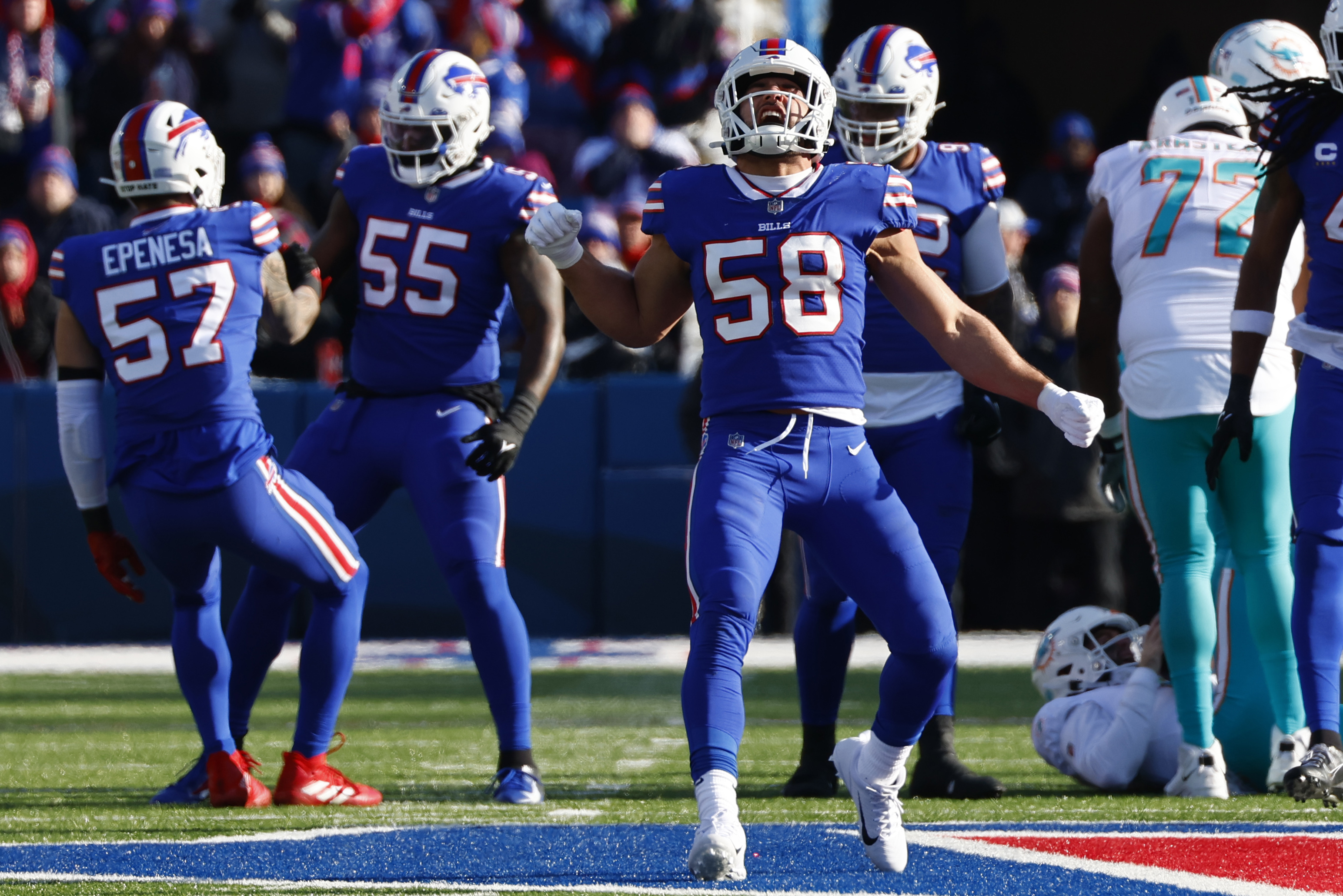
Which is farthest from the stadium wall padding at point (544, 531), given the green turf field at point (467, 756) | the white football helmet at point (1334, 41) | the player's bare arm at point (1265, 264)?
A: the white football helmet at point (1334, 41)

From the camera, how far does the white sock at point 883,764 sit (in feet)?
11.8

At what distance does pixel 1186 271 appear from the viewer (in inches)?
187

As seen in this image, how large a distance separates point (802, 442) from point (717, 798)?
732 millimetres

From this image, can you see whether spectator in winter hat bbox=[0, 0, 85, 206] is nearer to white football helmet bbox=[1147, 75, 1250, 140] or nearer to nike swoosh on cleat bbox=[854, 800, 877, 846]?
white football helmet bbox=[1147, 75, 1250, 140]

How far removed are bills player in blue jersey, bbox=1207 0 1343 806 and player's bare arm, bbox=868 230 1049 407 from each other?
2.72ft

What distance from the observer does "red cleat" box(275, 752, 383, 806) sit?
4598mm

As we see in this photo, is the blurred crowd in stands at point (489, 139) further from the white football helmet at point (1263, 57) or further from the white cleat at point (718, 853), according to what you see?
the white cleat at point (718, 853)

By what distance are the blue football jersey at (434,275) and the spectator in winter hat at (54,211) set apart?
5.40 metres

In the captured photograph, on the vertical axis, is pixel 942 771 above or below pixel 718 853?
below

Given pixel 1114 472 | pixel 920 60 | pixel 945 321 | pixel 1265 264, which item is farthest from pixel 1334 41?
pixel 1114 472

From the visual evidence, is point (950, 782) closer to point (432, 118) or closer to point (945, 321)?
point (945, 321)

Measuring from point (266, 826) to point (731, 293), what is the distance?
167 cm

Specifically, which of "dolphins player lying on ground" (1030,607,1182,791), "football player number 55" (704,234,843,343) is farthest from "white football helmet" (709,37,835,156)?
"dolphins player lying on ground" (1030,607,1182,791)

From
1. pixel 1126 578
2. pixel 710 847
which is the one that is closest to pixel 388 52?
pixel 1126 578
